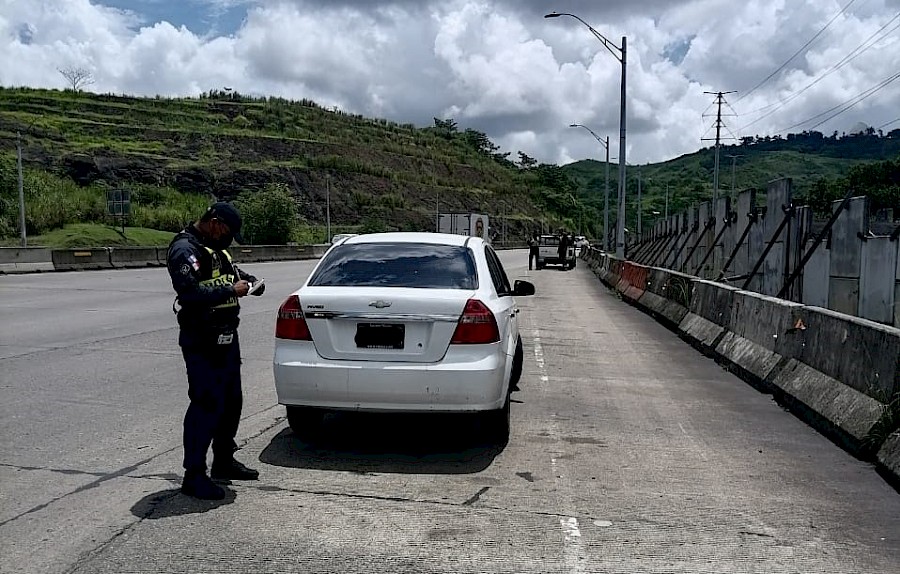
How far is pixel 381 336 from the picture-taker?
21.1 feet

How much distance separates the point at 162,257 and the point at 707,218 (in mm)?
24279

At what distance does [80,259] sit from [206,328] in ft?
102

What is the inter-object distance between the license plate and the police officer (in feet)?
3.49

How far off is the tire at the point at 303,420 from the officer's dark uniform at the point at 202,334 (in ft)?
4.15

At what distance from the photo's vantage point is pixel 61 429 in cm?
723

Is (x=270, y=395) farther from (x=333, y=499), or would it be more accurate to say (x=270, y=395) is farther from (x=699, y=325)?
(x=699, y=325)

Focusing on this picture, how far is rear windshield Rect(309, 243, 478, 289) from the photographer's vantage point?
6816mm

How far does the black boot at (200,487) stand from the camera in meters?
5.36

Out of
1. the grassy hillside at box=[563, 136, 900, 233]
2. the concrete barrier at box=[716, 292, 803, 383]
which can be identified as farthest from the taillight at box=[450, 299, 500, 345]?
the grassy hillside at box=[563, 136, 900, 233]

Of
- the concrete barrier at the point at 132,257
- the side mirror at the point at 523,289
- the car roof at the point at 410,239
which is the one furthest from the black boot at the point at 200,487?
the concrete barrier at the point at 132,257

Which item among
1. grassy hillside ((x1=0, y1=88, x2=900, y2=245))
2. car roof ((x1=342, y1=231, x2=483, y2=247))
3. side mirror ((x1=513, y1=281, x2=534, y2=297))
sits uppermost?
grassy hillside ((x1=0, y1=88, x2=900, y2=245))

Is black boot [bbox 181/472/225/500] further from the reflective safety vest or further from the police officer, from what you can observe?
the reflective safety vest

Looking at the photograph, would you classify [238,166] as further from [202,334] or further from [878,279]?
[202,334]

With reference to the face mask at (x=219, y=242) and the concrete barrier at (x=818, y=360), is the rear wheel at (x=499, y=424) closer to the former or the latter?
the face mask at (x=219, y=242)
